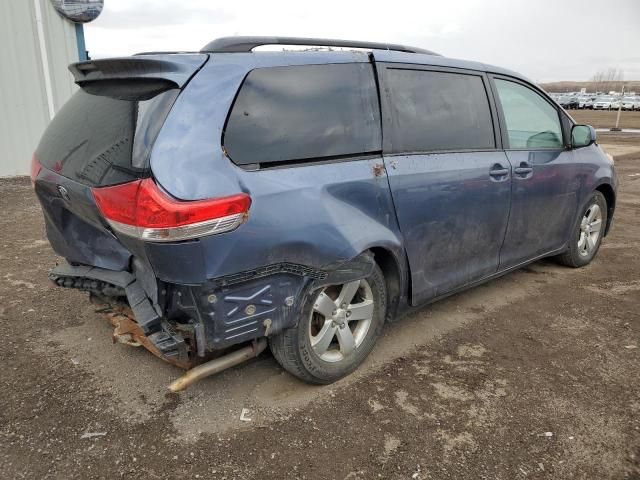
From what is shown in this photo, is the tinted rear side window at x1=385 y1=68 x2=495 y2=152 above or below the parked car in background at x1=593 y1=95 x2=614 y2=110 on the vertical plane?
above

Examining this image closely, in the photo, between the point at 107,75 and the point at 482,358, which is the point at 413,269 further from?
the point at 107,75

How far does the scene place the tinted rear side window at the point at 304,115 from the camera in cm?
245

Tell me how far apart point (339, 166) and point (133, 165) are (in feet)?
3.42

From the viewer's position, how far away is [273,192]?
2.42 m

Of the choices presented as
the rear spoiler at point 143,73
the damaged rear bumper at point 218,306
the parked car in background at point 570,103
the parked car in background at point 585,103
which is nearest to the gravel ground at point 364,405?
the damaged rear bumper at point 218,306

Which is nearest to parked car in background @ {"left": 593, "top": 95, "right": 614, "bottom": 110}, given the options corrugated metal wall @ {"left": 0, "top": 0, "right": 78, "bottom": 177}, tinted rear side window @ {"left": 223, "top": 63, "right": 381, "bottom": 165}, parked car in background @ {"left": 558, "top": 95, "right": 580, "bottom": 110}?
parked car in background @ {"left": 558, "top": 95, "right": 580, "bottom": 110}

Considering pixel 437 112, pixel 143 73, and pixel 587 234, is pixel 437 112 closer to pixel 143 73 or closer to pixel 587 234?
pixel 143 73

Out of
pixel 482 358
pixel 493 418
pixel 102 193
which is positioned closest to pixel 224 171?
pixel 102 193

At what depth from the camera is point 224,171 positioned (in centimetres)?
231

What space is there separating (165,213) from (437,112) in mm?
1975

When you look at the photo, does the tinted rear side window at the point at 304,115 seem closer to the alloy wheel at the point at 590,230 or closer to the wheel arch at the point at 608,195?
→ the alloy wheel at the point at 590,230

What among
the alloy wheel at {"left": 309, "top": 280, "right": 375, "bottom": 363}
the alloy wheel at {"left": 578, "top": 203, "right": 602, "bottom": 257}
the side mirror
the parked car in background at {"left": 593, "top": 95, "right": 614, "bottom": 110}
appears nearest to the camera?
the alloy wheel at {"left": 309, "top": 280, "right": 375, "bottom": 363}

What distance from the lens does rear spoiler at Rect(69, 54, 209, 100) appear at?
2367 mm

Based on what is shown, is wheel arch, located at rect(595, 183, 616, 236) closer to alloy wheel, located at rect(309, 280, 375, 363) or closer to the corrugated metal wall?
alloy wheel, located at rect(309, 280, 375, 363)
